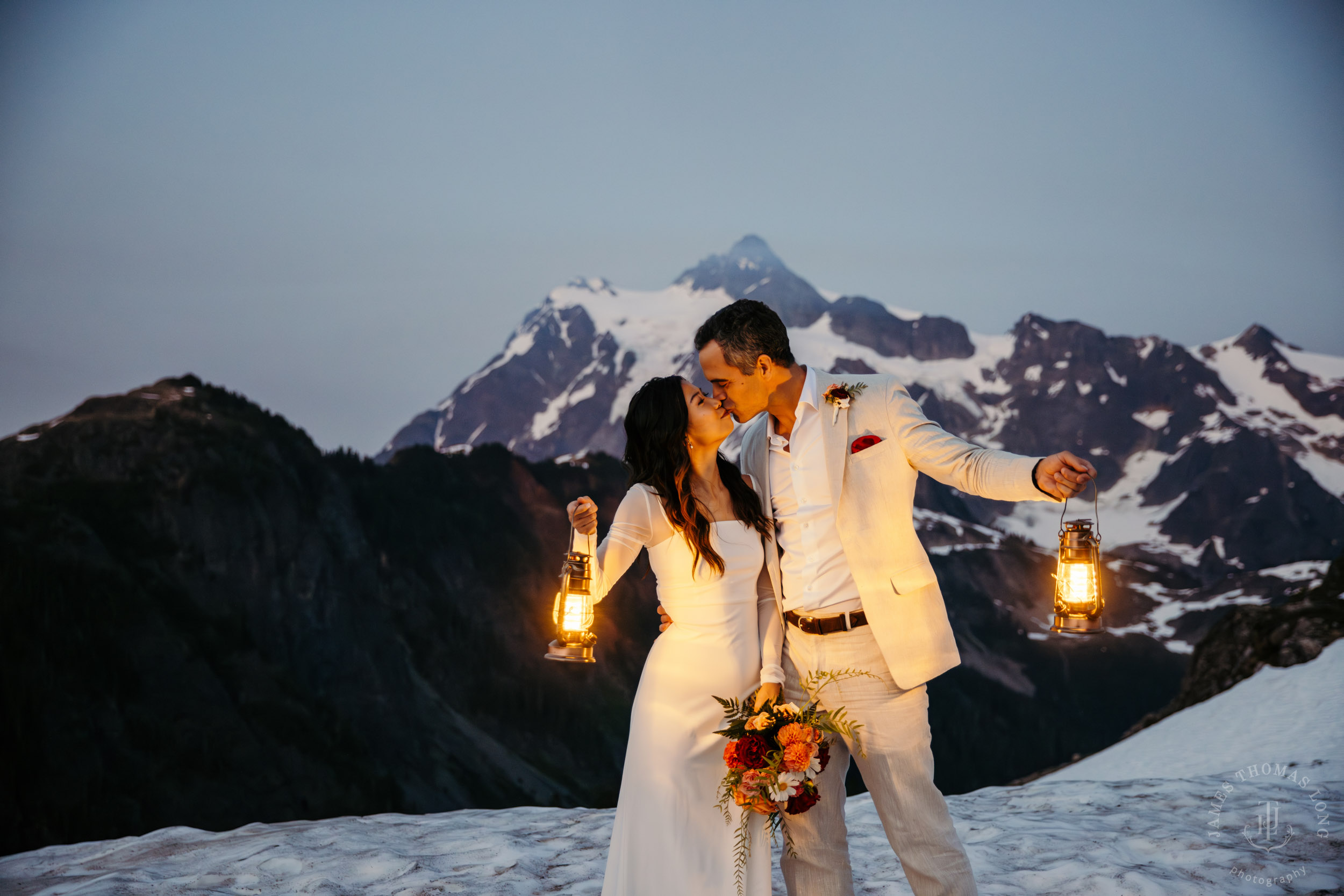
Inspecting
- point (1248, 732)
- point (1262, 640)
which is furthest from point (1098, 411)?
point (1248, 732)

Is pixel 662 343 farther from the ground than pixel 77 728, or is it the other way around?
pixel 662 343

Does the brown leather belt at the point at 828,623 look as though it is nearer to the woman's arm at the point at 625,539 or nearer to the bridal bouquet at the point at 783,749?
the bridal bouquet at the point at 783,749

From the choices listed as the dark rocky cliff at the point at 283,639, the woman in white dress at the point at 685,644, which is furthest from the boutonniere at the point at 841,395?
the dark rocky cliff at the point at 283,639

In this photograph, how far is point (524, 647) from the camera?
1812 inches

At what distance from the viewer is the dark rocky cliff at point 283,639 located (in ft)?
94.7

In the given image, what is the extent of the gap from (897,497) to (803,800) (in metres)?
1.00

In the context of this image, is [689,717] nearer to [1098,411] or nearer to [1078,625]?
[1078,625]

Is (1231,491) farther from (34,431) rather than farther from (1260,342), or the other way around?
(34,431)

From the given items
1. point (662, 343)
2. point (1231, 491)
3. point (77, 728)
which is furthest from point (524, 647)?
point (1231, 491)

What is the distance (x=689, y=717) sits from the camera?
312 cm

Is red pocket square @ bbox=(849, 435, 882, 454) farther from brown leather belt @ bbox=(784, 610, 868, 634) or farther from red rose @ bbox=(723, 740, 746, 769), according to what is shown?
red rose @ bbox=(723, 740, 746, 769)

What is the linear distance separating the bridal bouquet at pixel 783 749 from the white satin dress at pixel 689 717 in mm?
135

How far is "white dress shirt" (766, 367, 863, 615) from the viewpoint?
117 inches

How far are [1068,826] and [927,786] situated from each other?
3.09m
